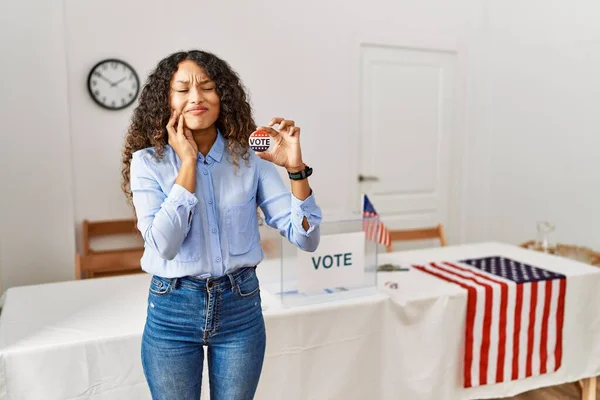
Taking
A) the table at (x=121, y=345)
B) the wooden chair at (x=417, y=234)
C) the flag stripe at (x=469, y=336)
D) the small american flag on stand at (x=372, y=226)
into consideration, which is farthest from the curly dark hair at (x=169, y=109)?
the wooden chair at (x=417, y=234)

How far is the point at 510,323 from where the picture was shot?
226 cm

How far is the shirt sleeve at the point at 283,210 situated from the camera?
1.22m

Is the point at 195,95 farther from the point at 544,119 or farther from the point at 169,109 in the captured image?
the point at 544,119

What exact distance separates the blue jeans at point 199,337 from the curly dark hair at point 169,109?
293 millimetres

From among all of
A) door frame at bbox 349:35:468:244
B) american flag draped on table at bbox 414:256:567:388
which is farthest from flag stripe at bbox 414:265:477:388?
door frame at bbox 349:35:468:244

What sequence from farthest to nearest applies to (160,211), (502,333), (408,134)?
(408,134) < (502,333) < (160,211)

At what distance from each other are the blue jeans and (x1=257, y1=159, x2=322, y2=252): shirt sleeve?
16 cm

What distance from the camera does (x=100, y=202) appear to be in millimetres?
3463

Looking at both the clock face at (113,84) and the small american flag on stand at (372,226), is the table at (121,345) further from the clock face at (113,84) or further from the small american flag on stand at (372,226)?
the clock face at (113,84)

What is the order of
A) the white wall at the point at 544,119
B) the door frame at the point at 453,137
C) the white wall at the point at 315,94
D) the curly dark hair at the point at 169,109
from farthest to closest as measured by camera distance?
the door frame at the point at 453,137, the white wall at the point at 544,119, the white wall at the point at 315,94, the curly dark hair at the point at 169,109

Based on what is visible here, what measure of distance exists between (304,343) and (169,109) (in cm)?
109

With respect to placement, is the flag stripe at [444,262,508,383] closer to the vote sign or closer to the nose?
the vote sign

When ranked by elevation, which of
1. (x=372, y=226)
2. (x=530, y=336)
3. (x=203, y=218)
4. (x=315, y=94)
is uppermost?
(x=315, y=94)

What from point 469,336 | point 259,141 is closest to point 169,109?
point 259,141
